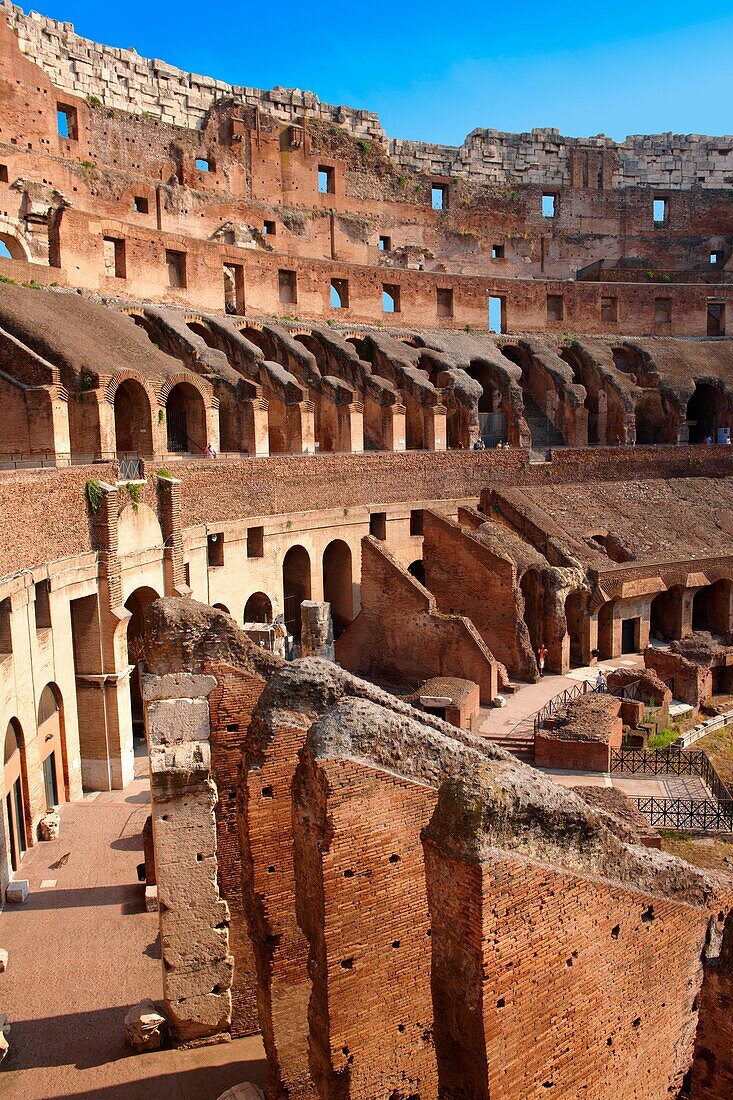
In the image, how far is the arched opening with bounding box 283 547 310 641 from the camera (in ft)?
76.6

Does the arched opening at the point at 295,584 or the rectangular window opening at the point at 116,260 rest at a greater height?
the rectangular window opening at the point at 116,260

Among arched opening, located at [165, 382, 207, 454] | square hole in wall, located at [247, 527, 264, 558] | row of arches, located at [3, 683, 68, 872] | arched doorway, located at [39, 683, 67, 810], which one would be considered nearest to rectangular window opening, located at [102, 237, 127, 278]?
arched opening, located at [165, 382, 207, 454]

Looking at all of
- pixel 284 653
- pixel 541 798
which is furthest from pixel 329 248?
pixel 541 798

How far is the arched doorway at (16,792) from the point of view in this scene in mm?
13023

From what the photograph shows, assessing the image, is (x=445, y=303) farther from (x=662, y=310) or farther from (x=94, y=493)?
(x=94, y=493)

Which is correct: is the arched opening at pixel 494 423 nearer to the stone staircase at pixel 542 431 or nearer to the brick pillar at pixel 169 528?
the stone staircase at pixel 542 431

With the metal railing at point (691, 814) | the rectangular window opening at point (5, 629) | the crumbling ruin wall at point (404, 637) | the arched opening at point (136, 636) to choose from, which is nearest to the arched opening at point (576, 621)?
the crumbling ruin wall at point (404, 637)

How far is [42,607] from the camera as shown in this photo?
1441 cm

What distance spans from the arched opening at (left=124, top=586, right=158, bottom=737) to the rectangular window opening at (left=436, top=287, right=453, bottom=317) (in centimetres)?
2098

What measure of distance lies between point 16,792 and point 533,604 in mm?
13269

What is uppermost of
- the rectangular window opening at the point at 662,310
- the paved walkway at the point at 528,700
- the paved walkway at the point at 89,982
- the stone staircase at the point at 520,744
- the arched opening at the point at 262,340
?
the rectangular window opening at the point at 662,310

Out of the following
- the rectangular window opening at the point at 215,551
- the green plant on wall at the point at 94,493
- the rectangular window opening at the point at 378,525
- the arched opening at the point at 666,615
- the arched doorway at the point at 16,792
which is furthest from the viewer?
the rectangular window opening at the point at 378,525

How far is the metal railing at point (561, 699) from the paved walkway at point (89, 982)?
812 cm

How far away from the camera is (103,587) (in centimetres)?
1585
